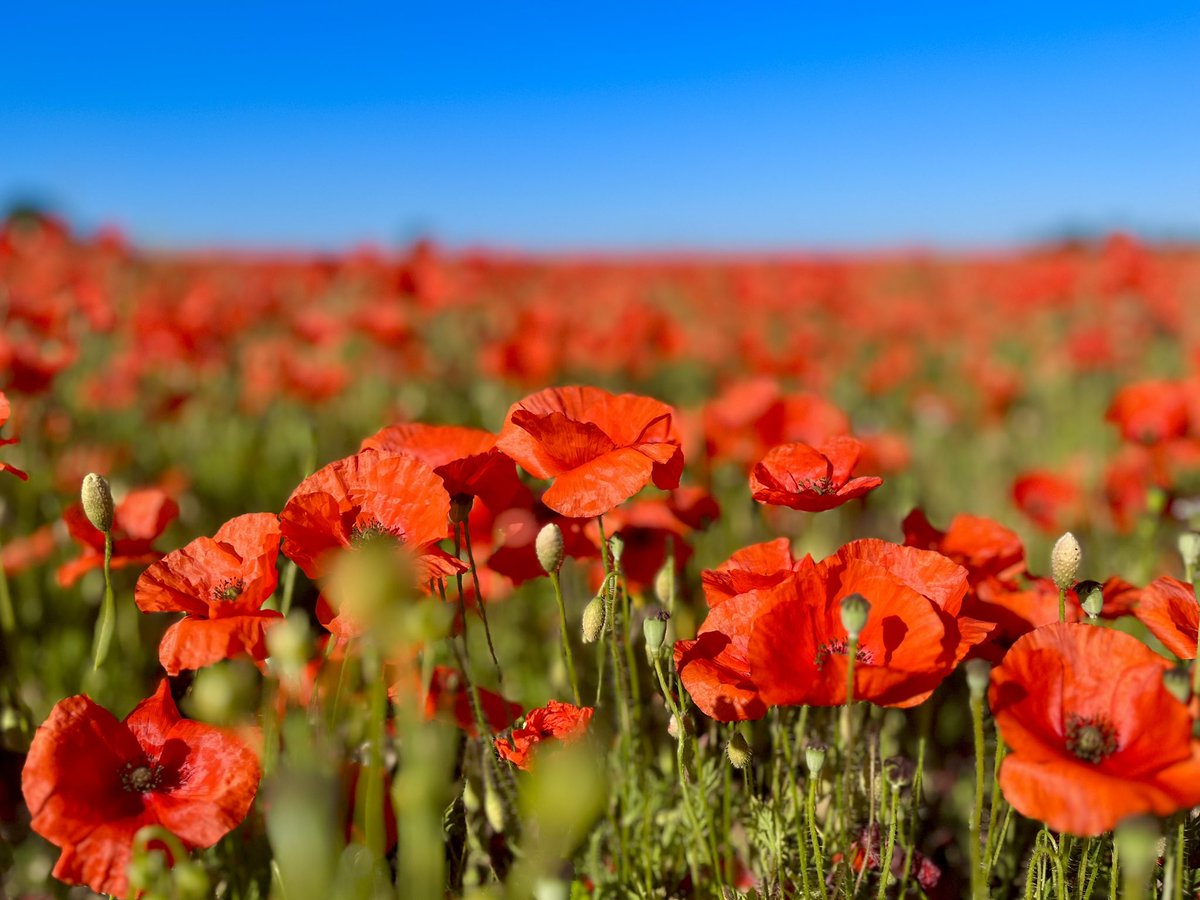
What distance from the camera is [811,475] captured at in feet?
3.98

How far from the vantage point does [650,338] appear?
5.14m

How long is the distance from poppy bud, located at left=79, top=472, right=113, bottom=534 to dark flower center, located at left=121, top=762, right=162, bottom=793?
0.27 metres

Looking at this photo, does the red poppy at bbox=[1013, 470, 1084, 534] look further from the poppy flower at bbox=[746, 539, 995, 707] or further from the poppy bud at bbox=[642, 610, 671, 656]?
the poppy bud at bbox=[642, 610, 671, 656]

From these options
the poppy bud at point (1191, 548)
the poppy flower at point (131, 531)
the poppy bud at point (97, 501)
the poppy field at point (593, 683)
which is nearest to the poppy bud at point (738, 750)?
the poppy field at point (593, 683)

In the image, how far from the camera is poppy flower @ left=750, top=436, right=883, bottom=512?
3.59ft

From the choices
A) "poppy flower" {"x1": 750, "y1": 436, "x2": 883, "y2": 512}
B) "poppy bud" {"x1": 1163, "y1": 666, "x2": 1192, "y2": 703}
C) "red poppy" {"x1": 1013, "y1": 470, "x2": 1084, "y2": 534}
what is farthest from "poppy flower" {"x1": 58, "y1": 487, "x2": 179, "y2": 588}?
"red poppy" {"x1": 1013, "y1": 470, "x2": 1084, "y2": 534}

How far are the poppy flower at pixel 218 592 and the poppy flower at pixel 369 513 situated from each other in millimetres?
36

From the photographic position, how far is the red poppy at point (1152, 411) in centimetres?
232

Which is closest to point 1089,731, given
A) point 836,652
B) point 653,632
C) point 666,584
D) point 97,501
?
point 836,652

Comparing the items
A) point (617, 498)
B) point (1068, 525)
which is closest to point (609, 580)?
point (617, 498)

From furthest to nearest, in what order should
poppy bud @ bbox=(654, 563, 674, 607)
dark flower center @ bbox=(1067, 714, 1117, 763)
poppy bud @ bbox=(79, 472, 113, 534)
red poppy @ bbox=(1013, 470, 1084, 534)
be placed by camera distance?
red poppy @ bbox=(1013, 470, 1084, 534) → poppy bud @ bbox=(654, 563, 674, 607) → poppy bud @ bbox=(79, 472, 113, 534) → dark flower center @ bbox=(1067, 714, 1117, 763)

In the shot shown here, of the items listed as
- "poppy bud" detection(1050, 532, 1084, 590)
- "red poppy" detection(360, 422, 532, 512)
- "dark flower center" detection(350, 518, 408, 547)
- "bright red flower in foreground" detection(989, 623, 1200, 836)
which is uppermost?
"red poppy" detection(360, 422, 532, 512)

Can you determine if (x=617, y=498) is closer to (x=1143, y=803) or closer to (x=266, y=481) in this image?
(x=1143, y=803)

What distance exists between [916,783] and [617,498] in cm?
51
